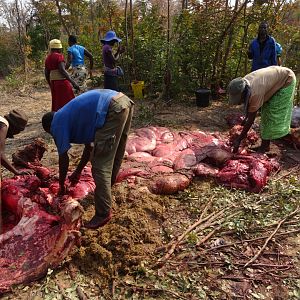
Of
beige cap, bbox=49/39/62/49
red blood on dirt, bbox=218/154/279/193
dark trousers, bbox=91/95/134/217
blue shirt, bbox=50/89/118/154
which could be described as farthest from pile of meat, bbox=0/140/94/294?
beige cap, bbox=49/39/62/49

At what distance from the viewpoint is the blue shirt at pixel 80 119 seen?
2.94m

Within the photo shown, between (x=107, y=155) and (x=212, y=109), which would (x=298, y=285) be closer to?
(x=107, y=155)

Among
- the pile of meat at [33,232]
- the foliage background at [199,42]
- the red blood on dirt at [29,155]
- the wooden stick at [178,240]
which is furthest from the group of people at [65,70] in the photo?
the wooden stick at [178,240]

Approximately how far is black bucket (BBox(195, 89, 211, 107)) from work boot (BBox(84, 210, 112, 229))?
4.51 m

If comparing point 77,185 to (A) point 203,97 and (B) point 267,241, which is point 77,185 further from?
(A) point 203,97

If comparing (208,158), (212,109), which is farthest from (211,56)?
(208,158)

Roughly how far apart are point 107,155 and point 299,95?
188 inches

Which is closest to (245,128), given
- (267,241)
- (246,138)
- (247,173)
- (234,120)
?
(246,138)

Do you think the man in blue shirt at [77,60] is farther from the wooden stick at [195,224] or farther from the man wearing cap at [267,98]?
the wooden stick at [195,224]

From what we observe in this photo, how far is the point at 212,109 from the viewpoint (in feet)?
23.4

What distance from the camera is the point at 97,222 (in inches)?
126

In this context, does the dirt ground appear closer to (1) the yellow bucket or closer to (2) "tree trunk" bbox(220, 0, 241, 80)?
(2) "tree trunk" bbox(220, 0, 241, 80)

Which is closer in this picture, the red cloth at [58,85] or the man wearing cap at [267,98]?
the man wearing cap at [267,98]

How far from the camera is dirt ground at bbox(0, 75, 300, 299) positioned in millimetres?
2650
